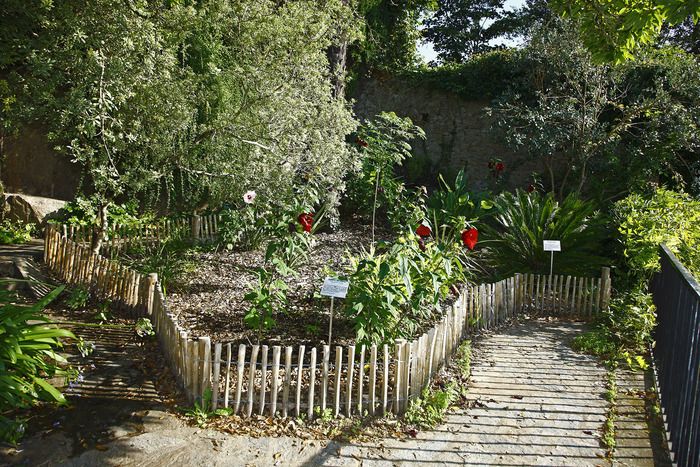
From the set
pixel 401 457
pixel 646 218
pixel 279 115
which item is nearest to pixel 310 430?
pixel 401 457

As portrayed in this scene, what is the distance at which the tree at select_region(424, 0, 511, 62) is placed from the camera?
83.7 ft

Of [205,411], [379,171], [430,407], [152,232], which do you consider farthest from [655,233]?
[152,232]

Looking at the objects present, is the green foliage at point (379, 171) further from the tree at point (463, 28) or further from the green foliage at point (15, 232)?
the tree at point (463, 28)

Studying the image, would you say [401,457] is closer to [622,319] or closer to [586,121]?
[622,319]

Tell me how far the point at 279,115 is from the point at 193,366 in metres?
4.10

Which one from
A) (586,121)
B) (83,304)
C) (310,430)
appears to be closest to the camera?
(310,430)

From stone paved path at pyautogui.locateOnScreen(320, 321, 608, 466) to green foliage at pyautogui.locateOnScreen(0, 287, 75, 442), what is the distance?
6.55ft

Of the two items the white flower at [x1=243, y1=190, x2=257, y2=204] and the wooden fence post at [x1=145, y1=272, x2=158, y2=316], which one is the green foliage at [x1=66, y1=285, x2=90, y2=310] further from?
the white flower at [x1=243, y1=190, x2=257, y2=204]

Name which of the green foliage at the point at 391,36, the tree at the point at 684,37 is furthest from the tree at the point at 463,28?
the green foliage at the point at 391,36

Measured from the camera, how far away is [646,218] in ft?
21.4

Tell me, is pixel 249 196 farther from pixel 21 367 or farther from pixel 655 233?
pixel 655 233

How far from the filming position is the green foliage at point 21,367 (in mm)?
3646

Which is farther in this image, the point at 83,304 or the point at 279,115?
the point at 279,115

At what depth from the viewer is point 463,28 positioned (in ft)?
84.8
